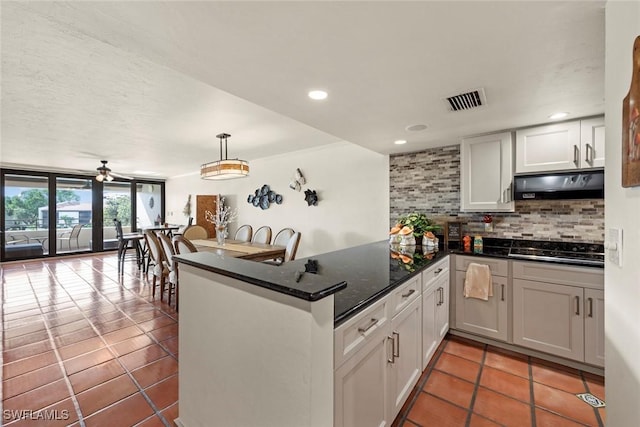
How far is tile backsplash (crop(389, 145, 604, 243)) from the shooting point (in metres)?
2.53

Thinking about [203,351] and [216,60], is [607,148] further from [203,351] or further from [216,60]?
[203,351]

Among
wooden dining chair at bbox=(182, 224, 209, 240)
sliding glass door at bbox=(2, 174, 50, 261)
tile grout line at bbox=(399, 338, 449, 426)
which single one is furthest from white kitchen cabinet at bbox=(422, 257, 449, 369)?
sliding glass door at bbox=(2, 174, 50, 261)

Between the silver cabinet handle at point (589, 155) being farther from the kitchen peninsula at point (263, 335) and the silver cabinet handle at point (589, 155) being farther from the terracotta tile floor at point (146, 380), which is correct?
the kitchen peninsula at point (263, 335)

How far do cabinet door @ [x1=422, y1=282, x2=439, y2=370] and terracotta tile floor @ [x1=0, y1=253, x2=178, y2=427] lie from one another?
69.1 inches

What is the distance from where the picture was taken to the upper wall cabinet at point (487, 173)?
266 centimetres

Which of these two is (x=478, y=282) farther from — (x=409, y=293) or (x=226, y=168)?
(x=226, y=168)

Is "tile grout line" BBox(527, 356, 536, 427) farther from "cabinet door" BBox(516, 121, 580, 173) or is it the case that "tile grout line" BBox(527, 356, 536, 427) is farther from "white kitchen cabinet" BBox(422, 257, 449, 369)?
"cabinet door" BBox(516, 121, 580, 173)

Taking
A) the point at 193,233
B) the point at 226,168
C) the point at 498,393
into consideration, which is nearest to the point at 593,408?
the point at 498,393

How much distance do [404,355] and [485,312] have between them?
1360 millimetres

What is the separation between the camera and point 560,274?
2160mm

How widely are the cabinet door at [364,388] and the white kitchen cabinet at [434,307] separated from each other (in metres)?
0.70

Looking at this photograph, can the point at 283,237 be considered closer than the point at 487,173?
No

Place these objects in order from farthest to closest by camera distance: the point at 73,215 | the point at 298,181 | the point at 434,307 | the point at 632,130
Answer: the point at 73,215, the point at 298,181, the point at 434,307, the point at 632,130

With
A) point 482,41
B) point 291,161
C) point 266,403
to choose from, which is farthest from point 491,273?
point 291,161
